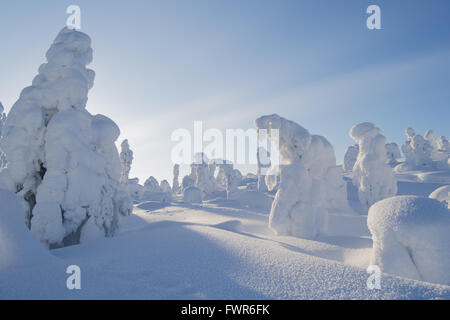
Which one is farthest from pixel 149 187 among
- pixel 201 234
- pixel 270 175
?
pixel 201 234

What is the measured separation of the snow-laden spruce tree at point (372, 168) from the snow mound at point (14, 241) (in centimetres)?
2003

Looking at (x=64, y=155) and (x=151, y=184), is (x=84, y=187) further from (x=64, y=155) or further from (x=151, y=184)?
(x=151, y=184)

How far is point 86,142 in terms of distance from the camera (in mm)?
8055

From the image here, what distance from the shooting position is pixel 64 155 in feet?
24.8

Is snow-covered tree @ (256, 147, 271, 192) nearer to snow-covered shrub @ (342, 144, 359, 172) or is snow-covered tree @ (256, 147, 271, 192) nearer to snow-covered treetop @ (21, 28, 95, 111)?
snow-covered shrub @ (342, 144, 359, 172)

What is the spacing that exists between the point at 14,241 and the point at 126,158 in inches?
1156

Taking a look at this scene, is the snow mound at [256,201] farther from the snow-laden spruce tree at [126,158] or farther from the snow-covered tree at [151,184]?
the snow-covered tree at [151,184]

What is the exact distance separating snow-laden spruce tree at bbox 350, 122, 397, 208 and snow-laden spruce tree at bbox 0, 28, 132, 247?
1736 cm

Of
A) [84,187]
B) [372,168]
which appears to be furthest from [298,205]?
[372,168]

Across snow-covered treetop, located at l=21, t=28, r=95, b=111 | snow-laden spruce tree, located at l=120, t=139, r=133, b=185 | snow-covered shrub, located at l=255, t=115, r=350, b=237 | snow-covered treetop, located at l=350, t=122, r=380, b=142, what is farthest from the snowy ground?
snow-laden spruce tree, located at l=120, t=139, r=133, b=185

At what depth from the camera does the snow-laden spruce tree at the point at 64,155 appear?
732cm

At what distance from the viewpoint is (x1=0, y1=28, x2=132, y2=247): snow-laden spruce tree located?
288 inches
